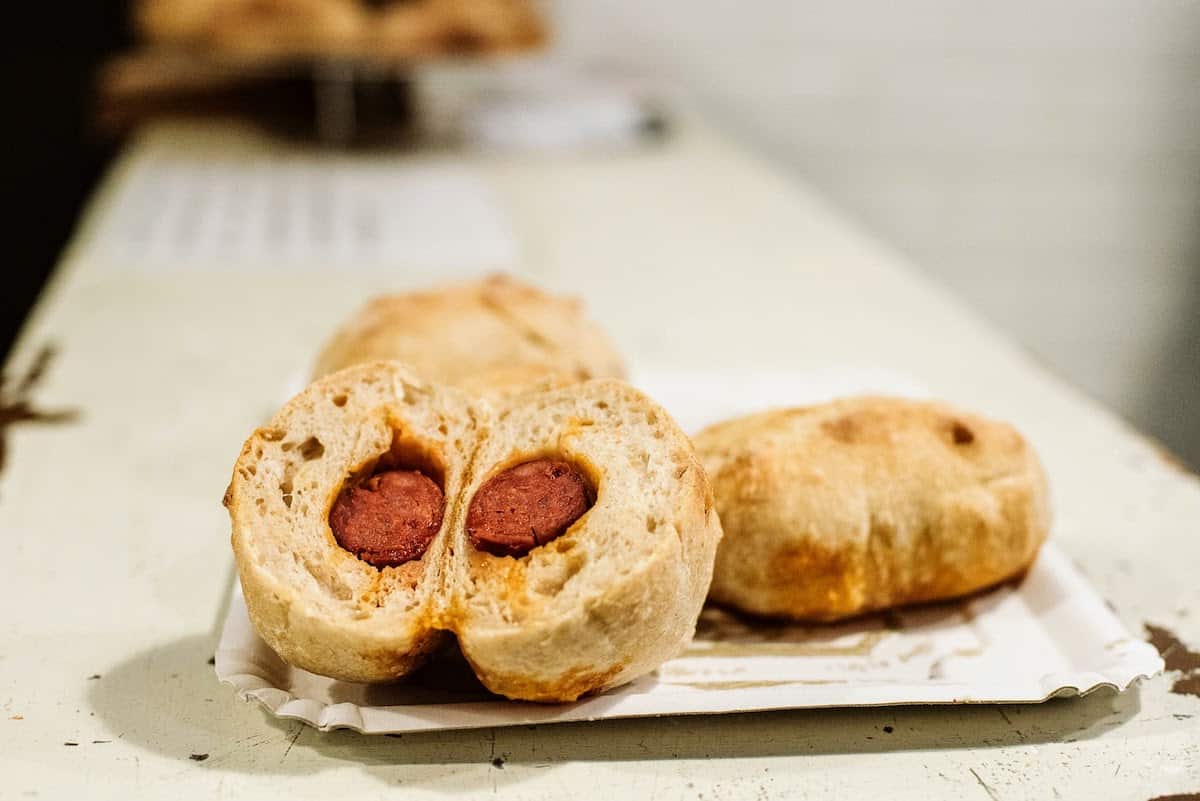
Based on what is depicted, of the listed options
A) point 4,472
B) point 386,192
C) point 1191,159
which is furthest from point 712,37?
point 4,472

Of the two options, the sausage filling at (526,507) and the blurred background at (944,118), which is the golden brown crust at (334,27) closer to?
the blurred background at (944,118)

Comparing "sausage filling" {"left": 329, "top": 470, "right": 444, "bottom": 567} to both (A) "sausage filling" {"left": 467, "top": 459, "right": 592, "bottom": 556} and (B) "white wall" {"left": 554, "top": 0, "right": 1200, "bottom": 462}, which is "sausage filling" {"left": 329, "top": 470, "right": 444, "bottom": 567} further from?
(B) "white wall" {"left": 554, "top": 0, "right": 1200, "bottom": 462}

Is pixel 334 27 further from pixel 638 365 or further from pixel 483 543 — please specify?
pixel 483 543

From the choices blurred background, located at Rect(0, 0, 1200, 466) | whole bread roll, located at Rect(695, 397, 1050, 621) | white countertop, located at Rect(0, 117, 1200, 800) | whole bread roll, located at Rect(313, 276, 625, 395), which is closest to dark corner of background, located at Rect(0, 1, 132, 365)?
blurred background, located at Rect(0, 0, 1200, 466)

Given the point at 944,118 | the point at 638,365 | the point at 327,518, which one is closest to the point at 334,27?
the point at 638,365

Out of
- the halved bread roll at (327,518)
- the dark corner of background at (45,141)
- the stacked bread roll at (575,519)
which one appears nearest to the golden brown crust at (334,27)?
the dark corner of background at (45,141)

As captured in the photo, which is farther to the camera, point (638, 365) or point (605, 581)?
point (638, 365)
